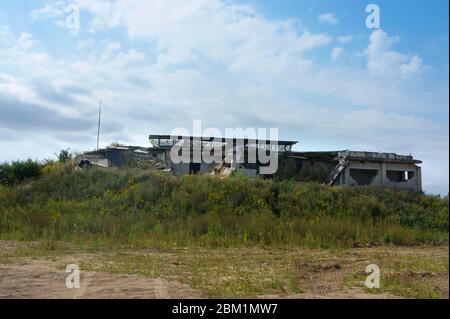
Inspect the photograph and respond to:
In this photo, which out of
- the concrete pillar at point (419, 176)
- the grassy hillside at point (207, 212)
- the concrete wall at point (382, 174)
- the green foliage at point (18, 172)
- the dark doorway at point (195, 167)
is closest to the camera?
the grassy hillside at point (207, 212)

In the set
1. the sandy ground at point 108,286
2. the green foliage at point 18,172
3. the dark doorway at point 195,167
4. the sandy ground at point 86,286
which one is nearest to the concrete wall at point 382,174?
the dark doorway at point 195,167

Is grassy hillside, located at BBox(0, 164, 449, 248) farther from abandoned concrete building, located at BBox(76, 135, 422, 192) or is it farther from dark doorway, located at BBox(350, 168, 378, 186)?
dark doorway, located at BBox(350, 168, 378, 186)

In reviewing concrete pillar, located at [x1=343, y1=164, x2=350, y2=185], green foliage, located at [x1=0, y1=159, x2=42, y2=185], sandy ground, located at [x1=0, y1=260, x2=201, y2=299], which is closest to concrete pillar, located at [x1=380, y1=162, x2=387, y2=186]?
concrete pillar, located at [x1=343, y1=164, x2=350, y2=185]

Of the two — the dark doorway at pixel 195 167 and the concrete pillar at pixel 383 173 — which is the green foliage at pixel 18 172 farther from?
the concrete pillar at pixel 383 173

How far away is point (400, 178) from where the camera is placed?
30531 mm

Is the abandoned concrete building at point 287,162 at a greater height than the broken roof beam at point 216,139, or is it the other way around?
the broken roof beam at point 216,139

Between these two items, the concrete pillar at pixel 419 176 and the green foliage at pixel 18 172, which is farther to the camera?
the concrete pillar at pixel 419 176

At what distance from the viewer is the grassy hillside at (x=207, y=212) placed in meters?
13.0

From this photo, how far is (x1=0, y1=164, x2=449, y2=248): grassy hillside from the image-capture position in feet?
42.5

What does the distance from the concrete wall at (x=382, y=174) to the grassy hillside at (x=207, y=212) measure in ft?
23.3

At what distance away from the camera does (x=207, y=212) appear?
15.8 m
